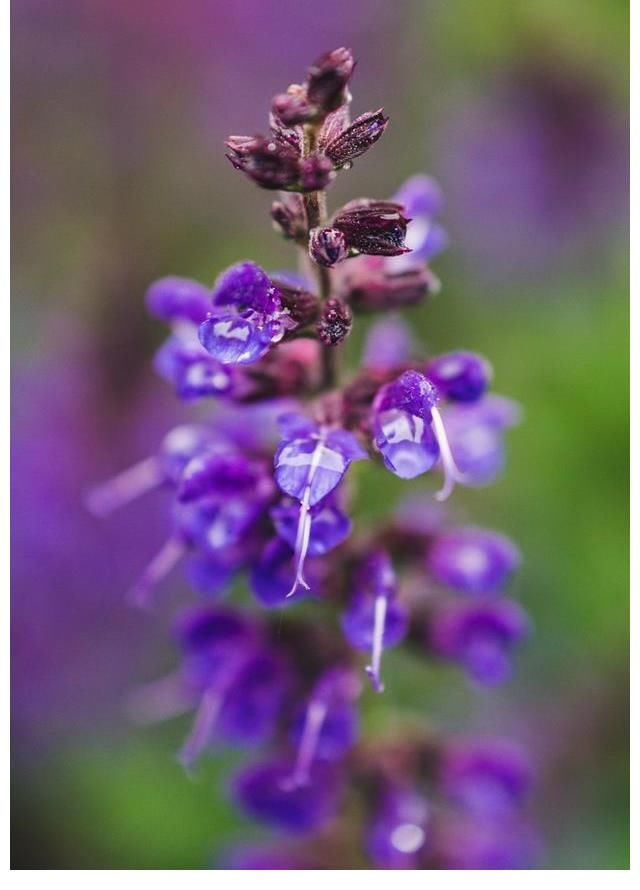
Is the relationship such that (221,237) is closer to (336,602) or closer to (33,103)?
(33,103)

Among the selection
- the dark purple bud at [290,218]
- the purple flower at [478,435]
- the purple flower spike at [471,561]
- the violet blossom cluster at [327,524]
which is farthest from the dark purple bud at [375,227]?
the purple flower spike at [471,561]

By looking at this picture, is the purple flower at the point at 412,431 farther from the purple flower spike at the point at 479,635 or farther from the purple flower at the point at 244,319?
the purple flower spike at the point at 479,635

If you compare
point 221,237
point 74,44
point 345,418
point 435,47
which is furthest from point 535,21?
point 345,418

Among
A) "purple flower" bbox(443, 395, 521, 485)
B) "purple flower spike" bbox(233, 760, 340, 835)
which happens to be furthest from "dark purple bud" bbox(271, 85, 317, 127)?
"purple flower spike" bbox(233, 760, 340, 835)

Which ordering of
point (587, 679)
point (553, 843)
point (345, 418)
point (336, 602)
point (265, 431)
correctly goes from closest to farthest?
point (345, 418), point (336, 602), point (265, 431), point (553, 843), point (587, 679)

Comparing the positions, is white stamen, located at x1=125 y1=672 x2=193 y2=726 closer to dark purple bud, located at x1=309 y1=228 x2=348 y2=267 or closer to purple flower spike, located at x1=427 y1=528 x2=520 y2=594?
purple flower spike, located at x1=427 y1=528 x2=520 y2=594
